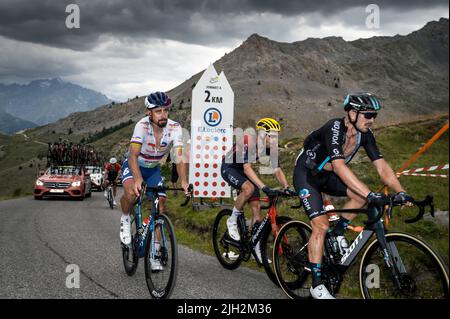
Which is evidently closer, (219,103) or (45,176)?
(219,103)

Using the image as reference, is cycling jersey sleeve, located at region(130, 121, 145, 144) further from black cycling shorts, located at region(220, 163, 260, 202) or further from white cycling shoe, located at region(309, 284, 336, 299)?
white cycling shoe, located at region(309, 284, 336, 299)

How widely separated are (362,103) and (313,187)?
3.81 feet

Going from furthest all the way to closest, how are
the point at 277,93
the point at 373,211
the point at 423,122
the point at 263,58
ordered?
the point at 263,58
the point at 277,93
the point at 423,122
the point at 373,211

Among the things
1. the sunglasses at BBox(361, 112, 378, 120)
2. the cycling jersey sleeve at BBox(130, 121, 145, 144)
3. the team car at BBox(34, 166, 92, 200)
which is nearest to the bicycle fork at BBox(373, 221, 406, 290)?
the sunglasses at BBox(361, 112, 378, 120)

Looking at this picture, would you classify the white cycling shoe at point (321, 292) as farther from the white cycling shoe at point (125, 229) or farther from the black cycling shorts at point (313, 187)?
the white cycling shoe at point (125, 229)

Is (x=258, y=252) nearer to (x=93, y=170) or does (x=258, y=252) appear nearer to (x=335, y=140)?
(x=335, y=140)

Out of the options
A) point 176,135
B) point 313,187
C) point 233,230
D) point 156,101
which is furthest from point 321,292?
point 156,101

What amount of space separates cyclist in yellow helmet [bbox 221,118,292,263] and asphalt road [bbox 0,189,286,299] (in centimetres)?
72

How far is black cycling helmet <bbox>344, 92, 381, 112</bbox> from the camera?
173 inches

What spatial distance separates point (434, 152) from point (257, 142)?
11.7 m

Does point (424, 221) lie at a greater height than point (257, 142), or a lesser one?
lesser

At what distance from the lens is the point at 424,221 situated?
711cm

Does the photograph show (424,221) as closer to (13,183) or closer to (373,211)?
(373,211)

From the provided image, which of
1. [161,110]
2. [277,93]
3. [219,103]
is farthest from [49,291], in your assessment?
[277,93]
